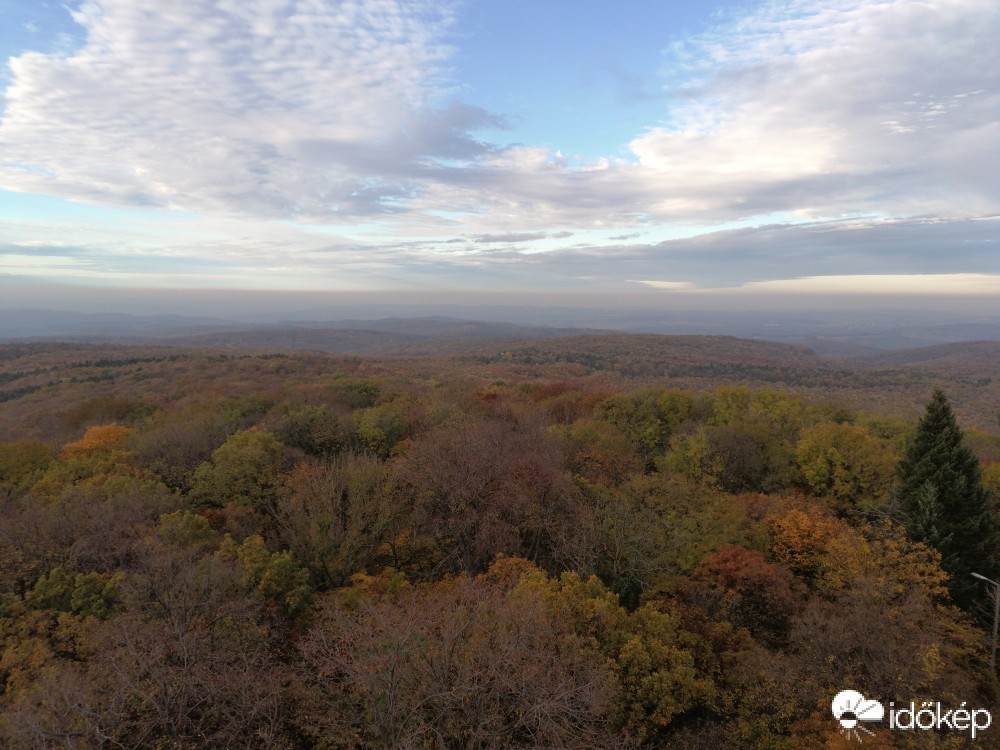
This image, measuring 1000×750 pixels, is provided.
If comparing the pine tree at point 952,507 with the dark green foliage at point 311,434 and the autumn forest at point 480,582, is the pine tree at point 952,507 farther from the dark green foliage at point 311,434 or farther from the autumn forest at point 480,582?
the dark green foliage at point 311,434

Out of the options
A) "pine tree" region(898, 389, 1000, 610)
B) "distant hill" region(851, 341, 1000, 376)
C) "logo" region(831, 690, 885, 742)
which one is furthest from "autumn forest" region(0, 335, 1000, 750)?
"distant hill" region(851, 341, 1000, 376)

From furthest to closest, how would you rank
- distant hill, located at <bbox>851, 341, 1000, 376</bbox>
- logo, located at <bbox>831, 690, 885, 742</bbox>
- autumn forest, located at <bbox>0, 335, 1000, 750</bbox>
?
distant hill, located at <bbox>851, 341, 1000, 376</bbox>, logo, located at <bbox>831, 690, 885, 742</bbox>, autumn forest, located at <bbox>0, 335, 1000, 750</bbox>

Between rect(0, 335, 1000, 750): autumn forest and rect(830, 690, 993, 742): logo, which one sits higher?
rect(0, 335, 1000, 750): autumn forest

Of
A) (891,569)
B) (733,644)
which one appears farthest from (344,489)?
(891,569)

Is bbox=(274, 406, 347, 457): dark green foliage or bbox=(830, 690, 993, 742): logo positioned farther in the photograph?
bbox=(274, 406, 347, 457): dark green foliage

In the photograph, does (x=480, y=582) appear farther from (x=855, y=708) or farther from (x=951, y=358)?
(x=951, y=358)

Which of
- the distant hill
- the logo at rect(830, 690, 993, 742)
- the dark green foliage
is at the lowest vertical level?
the logo at rect(830, 690, 993, 742)

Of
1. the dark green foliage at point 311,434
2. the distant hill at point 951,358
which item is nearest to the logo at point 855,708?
the dark green foliage at point 311,434

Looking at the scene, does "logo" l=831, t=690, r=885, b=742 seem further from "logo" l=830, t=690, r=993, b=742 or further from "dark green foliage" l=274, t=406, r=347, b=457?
"dark green foliage" l=274, t=406, r=347, b=457

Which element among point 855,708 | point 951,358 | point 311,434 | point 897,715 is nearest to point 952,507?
point 897,715

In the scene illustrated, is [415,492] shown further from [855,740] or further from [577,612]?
[855,740]
